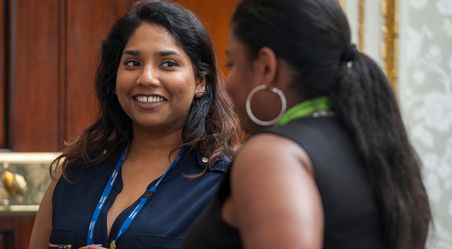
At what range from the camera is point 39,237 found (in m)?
2.36

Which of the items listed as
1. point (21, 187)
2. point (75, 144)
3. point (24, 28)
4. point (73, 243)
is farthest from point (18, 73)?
point (73, 243)

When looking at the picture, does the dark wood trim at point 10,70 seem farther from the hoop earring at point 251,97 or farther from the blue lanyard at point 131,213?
the hoop earring at point 251,97

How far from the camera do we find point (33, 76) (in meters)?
3.14

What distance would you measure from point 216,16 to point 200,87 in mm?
936

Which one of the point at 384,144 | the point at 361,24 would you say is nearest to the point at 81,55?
the point at 361,24

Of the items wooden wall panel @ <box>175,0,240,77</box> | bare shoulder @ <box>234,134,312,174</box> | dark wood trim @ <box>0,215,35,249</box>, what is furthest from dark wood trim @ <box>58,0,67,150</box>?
bare shoulder @ <box>234,134,312,174</box>

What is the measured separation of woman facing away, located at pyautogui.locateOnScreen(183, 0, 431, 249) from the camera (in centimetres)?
139

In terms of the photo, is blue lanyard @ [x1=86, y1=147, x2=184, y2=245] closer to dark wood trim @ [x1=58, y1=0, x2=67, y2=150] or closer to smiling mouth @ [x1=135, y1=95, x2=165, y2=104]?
smiling mouth @ [x1=135, y1=95, x2=165, y2=104]

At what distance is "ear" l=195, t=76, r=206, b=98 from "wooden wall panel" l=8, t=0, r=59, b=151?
939mm

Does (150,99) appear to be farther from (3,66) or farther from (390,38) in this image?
(390,38)

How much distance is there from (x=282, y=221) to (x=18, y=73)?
1.97 m

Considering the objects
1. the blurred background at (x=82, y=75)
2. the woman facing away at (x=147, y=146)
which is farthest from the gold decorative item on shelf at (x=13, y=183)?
the woman facing away at (x=147, y=146)

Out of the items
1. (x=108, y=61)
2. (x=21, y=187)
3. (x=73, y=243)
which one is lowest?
(x=21, y=187)

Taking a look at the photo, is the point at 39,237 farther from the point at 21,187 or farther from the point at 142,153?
the point at 21,187
